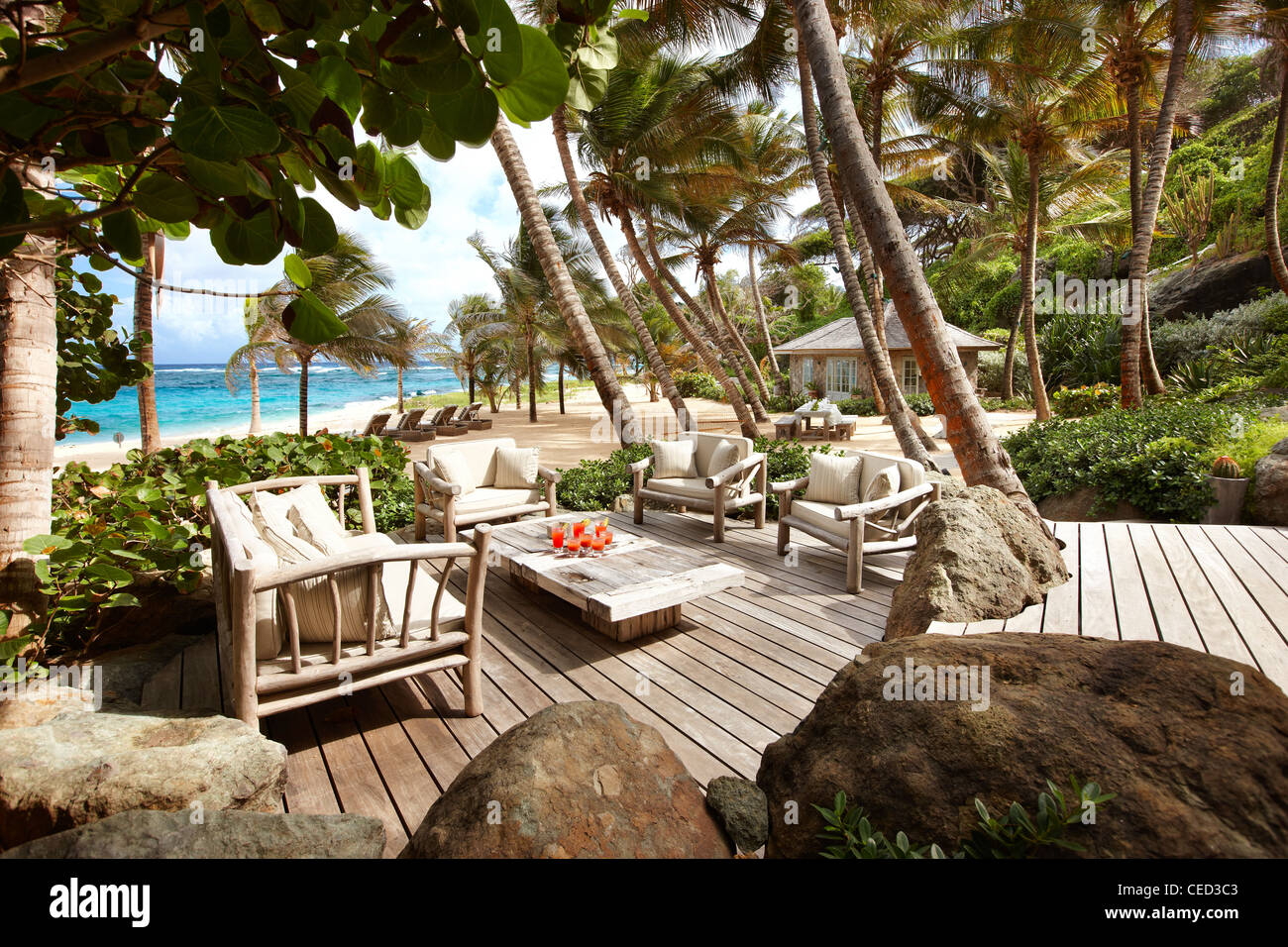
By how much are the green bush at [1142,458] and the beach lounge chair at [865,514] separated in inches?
112

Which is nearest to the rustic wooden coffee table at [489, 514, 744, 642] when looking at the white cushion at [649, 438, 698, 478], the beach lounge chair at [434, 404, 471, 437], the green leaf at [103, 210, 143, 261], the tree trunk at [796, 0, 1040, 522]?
the tree trunk at [796, 0, 1040, 522]

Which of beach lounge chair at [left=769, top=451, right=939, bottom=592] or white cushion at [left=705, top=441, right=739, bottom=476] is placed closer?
beach lounge chair at [left=769, top=451, right=939, bottom=592]

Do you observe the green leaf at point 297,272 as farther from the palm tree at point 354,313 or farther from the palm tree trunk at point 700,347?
the palm tree at point 354,313

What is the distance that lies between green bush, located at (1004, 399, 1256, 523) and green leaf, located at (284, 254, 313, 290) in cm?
730

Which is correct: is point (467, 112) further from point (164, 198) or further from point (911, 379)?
point (911, 379)

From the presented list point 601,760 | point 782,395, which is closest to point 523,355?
point 782,395

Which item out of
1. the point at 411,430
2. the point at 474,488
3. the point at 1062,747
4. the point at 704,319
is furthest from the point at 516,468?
the point at 411,430

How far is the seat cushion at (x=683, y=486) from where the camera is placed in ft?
20.5

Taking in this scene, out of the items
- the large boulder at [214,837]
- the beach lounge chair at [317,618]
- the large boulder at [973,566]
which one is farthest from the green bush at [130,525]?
the large boulder at [973,566]

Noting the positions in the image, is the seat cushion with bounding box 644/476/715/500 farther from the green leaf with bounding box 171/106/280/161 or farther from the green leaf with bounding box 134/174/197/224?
the green leaf with bounding box 171/106/280/161

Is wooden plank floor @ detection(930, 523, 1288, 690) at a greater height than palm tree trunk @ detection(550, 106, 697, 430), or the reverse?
palm tree trunk @ detection(550, 106, 697, 430)

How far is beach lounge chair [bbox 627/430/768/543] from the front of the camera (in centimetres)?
604

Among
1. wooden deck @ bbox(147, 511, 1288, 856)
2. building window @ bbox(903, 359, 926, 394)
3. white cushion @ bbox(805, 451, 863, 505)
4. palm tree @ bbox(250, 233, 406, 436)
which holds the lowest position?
wooden deck @ bbox(147, 511, 1288, 856)
